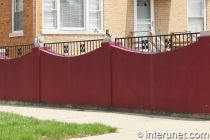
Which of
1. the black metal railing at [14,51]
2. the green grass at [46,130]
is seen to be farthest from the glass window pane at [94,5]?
the green grass at [46,130]

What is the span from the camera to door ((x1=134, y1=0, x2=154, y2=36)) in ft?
72.0

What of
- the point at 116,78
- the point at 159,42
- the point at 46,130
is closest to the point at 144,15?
the point at 159,42

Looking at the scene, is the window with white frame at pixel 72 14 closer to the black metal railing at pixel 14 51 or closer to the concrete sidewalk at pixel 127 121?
the black metal railing at pixel 14 51

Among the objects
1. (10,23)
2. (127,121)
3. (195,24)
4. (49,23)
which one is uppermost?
(195,24)

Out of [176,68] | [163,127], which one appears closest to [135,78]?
[176,68]

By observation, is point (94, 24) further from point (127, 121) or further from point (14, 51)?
point (127, 121)

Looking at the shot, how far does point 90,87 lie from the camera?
1528 cm

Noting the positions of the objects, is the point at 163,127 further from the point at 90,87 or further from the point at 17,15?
the point at 17,15

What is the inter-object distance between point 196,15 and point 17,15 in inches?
339

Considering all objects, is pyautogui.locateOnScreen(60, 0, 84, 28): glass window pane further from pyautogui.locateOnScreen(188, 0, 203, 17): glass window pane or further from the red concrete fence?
pyautogui.locateOnScreen(188, 0, 203, 17): glass window pane

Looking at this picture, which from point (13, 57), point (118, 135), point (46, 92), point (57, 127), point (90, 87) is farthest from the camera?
point (13, 57)

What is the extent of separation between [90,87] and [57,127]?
16.0ft

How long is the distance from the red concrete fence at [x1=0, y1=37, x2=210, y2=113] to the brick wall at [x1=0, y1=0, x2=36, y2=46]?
1780 mm

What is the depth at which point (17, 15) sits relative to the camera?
21.2 metres
